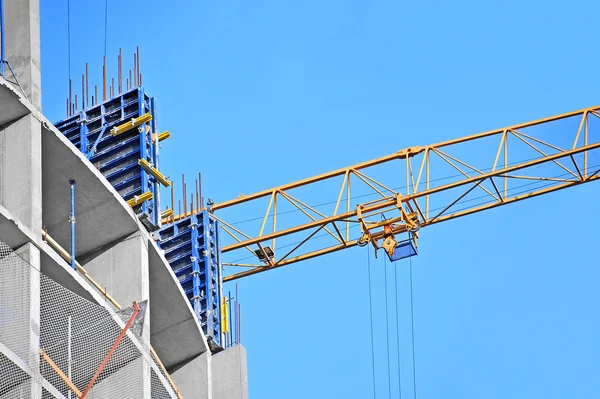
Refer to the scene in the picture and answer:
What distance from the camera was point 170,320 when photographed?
156ft

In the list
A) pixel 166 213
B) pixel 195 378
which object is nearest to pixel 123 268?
pixel 195 378

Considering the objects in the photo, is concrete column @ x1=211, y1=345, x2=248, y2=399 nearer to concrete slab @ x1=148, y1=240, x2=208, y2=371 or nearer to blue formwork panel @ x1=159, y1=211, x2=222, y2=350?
blue formwork panel @ x1=159, y1=211, x2=222, y2=350

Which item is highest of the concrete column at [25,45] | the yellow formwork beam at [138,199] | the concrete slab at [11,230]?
the concrete column at [25,45]

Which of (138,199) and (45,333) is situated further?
(138,199)

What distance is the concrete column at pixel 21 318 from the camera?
3422 cm

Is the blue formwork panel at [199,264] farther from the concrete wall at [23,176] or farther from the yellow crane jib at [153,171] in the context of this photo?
the concrete wall at [23,176]

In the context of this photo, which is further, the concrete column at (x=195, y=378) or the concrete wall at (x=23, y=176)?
the concrete column at (x=195, y=378)

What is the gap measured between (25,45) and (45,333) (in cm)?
724

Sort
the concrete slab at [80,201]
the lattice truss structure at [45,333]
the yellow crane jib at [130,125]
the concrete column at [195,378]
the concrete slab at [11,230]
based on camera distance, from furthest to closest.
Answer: the concrete column at [195,378], the yellow crane jib at [130,125], the concrete slab at [80,201], the concrete slab at [11,230], the lattice truss structure at [45,333]

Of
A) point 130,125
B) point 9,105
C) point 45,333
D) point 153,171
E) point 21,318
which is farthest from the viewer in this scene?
point 130,125

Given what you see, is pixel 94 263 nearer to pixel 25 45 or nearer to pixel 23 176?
pixel 23 176

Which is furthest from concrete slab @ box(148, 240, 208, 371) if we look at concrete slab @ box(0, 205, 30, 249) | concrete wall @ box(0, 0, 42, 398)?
concrete slab @ box(0, 205, 30, 249)

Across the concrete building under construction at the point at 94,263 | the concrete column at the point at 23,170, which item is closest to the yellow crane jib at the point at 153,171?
the concrete building under construction at the point at 94,263

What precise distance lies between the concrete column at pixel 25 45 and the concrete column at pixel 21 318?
505 centimetres
